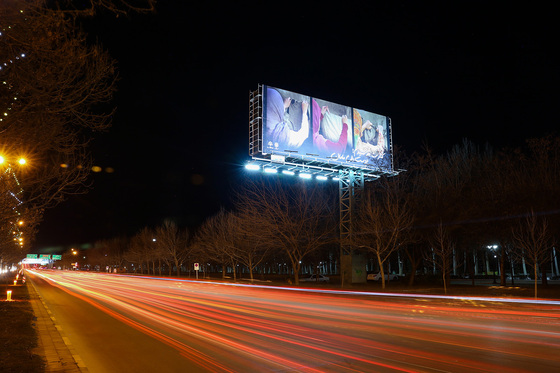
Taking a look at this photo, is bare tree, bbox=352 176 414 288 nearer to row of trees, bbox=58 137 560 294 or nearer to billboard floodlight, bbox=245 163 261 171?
row of trees, bbox=58 137 560 294

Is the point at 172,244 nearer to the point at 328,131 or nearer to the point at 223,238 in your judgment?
the point at 223,238

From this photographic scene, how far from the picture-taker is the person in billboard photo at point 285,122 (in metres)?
34.0

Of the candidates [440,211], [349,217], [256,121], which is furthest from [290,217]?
[440,211]

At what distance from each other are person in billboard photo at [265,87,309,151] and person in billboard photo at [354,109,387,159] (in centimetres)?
598

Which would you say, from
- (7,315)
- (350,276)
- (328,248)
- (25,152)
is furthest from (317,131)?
(25,152)

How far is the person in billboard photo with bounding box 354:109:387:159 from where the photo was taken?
129 ft

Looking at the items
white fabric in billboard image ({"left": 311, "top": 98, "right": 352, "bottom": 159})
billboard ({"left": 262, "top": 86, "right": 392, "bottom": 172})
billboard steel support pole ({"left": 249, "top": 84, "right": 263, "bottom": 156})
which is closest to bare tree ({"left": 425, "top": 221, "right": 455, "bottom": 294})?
billboard ({"left": 262, "top": 86, "right": 392, "bottom": 172})

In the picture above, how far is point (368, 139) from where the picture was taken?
3984 cm

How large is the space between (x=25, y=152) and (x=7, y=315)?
1026 cm

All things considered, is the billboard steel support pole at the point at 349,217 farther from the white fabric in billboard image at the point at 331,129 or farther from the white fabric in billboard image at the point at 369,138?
the white fabric in billboard image at the point at 331,129

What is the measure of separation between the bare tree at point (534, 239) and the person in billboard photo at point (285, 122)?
18177 mm

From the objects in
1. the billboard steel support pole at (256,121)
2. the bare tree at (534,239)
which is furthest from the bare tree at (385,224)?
the billboard steel support pole at (256,121)

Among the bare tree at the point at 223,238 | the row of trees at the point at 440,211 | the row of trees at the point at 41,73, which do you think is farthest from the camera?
the bare tree at the point at 223,238

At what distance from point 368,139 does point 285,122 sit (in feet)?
31.5
